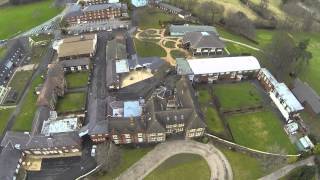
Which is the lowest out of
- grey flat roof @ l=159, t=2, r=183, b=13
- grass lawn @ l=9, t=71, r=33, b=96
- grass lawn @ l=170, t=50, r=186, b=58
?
grass lawn @ l=9, t=71, r=33, b=96

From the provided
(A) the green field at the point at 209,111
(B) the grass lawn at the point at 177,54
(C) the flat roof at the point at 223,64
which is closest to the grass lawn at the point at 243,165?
(A) the green field at the point at 209,111

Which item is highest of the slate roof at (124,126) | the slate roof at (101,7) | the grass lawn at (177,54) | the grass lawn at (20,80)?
the slate roof at (101,7)

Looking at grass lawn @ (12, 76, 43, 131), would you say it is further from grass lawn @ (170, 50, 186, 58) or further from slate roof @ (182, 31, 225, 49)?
slate roof @ (182, 31, 225, 49)

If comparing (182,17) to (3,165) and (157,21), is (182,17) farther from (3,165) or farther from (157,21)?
(3,165)

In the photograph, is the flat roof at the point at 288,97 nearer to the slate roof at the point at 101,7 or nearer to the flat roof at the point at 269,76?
the flat roof at the point at 269,76

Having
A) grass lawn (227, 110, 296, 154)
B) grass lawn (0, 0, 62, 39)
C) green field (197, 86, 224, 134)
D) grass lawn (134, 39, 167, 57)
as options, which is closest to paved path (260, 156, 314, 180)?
grass lawn (227, 110, 296, 154)

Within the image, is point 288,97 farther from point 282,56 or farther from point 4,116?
point 4,116

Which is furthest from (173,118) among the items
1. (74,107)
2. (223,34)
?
(223,34)
